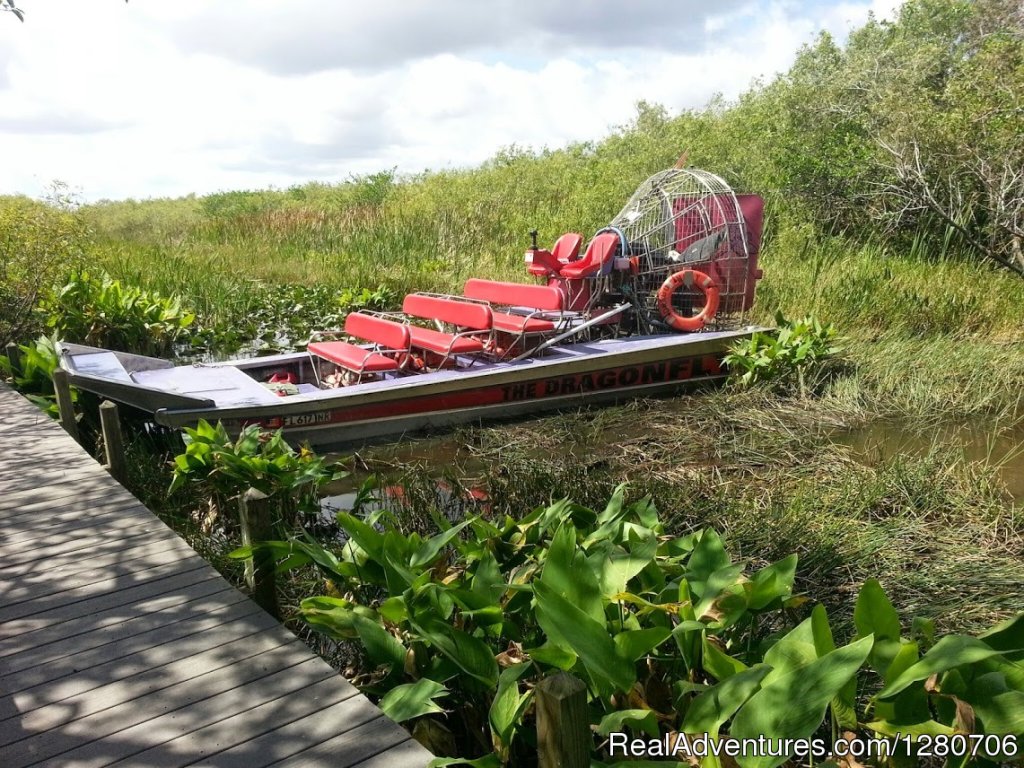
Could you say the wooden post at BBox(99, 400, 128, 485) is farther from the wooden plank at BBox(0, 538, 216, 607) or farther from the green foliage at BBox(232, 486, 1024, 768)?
the green foliage at BBox(232, 486, 1024, 768)

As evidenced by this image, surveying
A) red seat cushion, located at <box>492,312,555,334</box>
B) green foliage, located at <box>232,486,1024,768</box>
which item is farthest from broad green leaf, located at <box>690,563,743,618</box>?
red seat cushion, located at <box>492,312,555,334</box>

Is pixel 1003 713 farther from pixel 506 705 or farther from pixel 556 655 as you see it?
pixel 506 705

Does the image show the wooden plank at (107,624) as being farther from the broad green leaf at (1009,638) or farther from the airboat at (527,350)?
the broad green leaf at (1009,638)

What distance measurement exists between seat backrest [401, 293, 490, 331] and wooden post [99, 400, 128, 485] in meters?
3.24

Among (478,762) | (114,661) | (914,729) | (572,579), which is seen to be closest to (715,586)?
(572,579)

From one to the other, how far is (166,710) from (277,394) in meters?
4.10

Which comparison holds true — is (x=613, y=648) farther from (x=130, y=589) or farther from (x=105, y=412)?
(x=105, y=412)

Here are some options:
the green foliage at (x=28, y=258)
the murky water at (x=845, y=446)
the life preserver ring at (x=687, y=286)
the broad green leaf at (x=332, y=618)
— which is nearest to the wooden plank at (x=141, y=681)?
the broad green leaf at (x=332, y=618)

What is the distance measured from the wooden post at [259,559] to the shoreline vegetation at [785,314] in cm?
44

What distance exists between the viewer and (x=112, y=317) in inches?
336

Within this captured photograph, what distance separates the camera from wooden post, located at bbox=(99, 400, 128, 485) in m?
4.65

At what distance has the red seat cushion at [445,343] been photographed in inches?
267

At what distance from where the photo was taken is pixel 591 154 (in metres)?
24.1

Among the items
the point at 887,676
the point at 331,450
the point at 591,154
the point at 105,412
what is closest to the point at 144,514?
the point at 105,412
